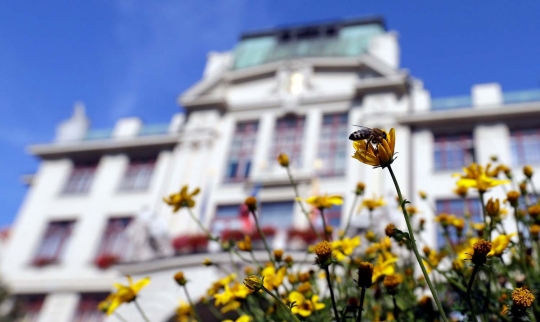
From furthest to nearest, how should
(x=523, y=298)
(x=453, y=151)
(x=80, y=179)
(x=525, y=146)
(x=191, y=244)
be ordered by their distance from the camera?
(x=80, y=179)
(x=453, y=151)
(x=525, y=146)
(x=191, y=244)
(x=523, y=298)

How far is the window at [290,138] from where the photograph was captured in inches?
648

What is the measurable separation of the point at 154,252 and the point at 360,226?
562cm

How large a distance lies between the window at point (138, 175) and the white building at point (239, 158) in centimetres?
5

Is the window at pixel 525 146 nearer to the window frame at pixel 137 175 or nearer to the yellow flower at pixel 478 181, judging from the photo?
the window frame at pixel 137 175

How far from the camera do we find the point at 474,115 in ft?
50.2

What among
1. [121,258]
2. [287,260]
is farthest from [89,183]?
[287,260]

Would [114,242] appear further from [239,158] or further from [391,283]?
[391,283]

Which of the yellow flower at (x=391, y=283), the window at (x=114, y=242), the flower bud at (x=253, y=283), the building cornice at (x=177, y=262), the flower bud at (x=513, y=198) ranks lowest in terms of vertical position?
the flower bud at (x=253, y=283)

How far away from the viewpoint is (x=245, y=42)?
75.0ft

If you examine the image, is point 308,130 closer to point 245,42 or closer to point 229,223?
point 229,223

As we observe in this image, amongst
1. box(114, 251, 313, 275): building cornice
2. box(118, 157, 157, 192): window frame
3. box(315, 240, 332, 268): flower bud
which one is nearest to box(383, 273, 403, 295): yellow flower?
box(315, 240, 332, 268): flower bud

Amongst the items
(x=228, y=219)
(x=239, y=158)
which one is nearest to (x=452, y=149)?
(x=239, y=158)

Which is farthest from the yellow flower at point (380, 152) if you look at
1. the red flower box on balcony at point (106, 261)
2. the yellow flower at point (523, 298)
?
the red flower box on balcony at point (106, 261)

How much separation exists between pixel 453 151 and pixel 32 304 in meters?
13.9
